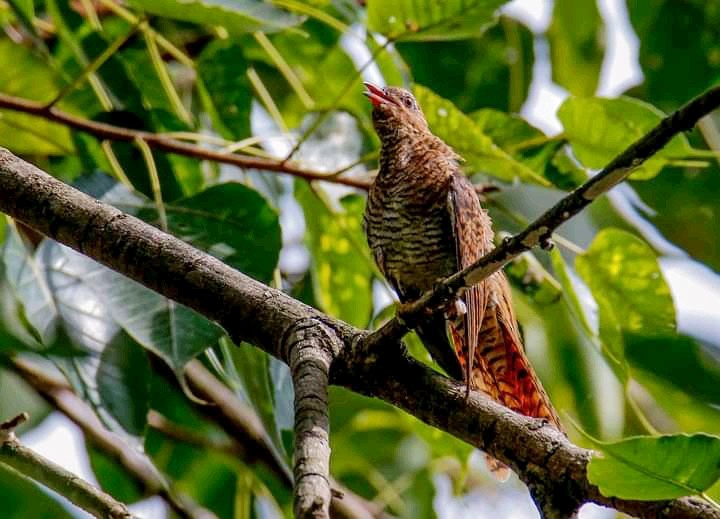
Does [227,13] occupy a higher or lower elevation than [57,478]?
higher

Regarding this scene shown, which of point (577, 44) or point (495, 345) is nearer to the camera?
point (495, 345)

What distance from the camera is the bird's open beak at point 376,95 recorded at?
11.2 ft

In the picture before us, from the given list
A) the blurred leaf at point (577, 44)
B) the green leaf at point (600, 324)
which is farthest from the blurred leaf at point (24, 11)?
the blurred leaf at point (577, 44)

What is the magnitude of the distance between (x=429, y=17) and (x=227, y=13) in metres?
0.50

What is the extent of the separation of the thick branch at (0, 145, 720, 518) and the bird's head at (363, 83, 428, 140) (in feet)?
4.36

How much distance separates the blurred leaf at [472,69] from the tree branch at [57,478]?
7.17 ft

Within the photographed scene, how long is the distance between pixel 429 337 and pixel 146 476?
120cm

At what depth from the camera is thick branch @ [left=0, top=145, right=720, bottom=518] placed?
78.9 inches

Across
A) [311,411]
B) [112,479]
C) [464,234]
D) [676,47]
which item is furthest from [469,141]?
[112,479]

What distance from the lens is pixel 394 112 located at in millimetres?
3412

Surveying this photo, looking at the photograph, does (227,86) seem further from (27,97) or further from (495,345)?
(495,345)

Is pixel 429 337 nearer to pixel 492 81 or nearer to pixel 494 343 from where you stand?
pixel 494 343

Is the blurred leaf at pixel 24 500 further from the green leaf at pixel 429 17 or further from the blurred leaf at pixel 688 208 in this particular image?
the blurred leaf at pixel 688 208

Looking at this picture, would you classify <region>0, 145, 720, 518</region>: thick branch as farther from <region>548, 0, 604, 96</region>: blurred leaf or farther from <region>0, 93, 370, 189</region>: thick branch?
<region>548, 0, 604, 96</region>: blurred leaf
